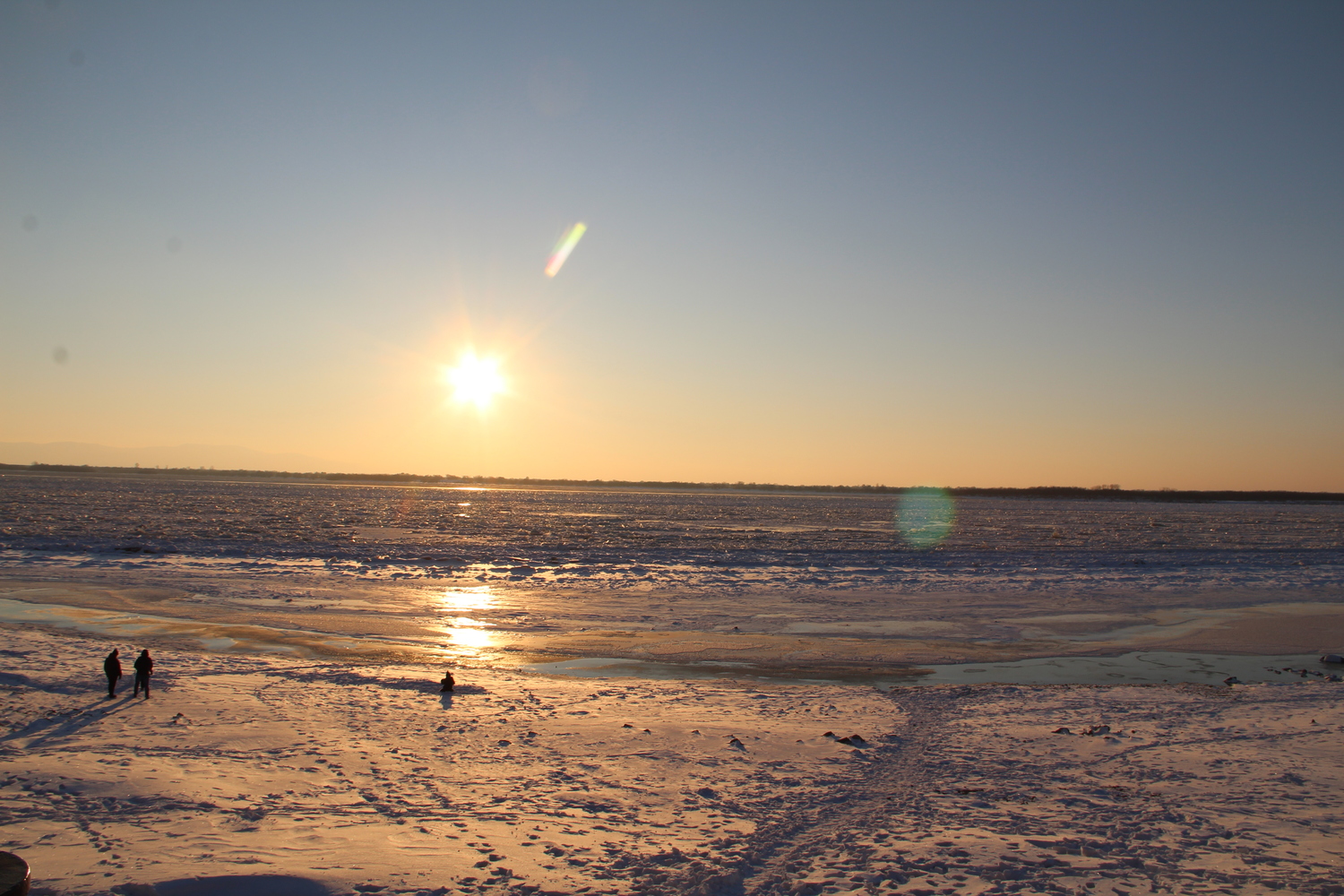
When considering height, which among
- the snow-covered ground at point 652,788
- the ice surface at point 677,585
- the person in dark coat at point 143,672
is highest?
the person in dark coat at point 143,672

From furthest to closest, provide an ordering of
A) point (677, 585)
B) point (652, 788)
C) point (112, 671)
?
1. point (677, 585)
2. point (112, 671)
3. point (652, 788)

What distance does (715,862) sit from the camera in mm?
6488

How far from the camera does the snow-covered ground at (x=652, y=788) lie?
627cm

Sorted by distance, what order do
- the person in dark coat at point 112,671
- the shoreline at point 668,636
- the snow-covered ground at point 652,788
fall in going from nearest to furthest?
the snow-covered ground at point 652,788
the person in dark coat at point 112,671
the shoreline at point 668,636

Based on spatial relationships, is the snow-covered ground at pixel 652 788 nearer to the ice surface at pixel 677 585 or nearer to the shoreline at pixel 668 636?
the shoreline at pixel 668 636

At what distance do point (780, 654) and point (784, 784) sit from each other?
731cm

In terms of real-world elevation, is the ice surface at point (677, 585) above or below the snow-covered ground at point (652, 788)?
below

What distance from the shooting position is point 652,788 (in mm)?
8219

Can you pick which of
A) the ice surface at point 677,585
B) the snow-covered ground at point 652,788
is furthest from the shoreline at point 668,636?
the snow-covered ground at point 652,788

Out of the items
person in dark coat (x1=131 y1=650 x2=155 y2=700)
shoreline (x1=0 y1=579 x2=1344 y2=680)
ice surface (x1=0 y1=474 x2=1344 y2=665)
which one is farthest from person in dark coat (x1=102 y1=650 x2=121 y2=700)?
ice surface (x1=0 y1=474 x2=1344 y2=665)

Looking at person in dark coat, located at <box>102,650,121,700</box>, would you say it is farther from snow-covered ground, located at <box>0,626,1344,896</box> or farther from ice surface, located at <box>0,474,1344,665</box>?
ice surface, located at <box>0,474,1344,665</box>

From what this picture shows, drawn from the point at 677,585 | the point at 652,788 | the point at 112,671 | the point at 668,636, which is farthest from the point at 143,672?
the point at 677,585

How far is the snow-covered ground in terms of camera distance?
20.6 ft

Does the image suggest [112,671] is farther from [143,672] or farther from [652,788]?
[652,788]
